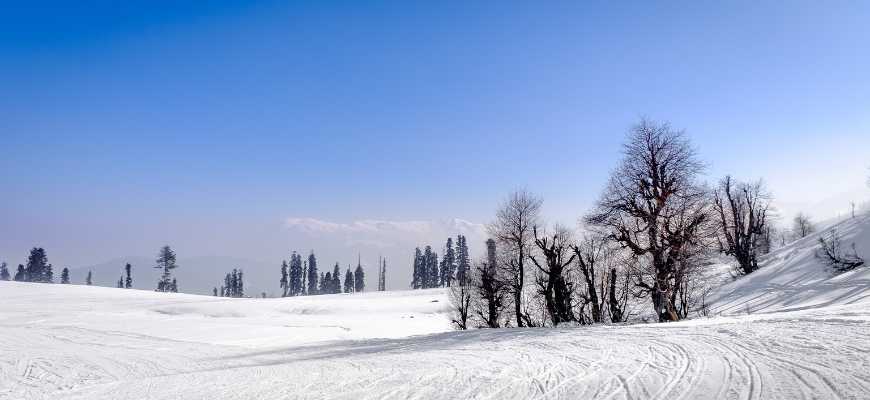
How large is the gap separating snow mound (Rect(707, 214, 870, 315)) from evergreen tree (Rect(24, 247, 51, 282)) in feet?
489

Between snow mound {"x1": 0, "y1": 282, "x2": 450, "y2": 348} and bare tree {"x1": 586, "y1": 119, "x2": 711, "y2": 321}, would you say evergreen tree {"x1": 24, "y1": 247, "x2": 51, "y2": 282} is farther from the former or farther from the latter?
bare tree {"x1": 586, "y1": 119, "x2": 711, "y2": 321}

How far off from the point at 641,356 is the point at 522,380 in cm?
290

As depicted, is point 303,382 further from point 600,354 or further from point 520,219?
point 520,219

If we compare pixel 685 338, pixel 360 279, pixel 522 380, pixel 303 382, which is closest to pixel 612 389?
pixel 522 380

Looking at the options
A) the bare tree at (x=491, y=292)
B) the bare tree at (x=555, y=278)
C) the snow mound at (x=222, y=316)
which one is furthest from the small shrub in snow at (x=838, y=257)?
the snow mound at (x=222, y=316)

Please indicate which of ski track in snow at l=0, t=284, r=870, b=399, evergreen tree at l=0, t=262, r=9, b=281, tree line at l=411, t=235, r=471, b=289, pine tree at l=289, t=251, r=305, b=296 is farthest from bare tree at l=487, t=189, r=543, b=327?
evergreen tree at l=0, t=262, r=9, b=281

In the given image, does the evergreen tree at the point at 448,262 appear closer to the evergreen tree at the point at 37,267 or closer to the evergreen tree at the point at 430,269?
the evergreen tree at the point at 430,269

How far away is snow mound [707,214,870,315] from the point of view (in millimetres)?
20867

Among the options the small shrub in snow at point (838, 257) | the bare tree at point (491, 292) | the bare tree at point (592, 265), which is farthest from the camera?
the bare tree at point (491, 292)

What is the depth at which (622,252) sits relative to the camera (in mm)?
26984

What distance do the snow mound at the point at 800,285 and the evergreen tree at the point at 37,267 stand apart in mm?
148961

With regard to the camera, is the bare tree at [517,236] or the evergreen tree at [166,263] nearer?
the bare tree at [517,236]

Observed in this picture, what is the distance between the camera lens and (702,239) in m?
22.5

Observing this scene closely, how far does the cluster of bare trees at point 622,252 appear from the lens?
21375 mm
